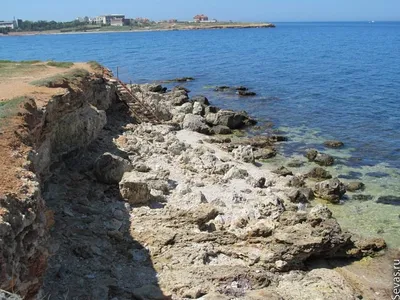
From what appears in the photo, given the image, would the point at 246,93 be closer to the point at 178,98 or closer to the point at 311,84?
the point at 178,98

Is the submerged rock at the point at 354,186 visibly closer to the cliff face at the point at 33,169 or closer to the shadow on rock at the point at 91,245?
the shadow on rock at the point at 91,245

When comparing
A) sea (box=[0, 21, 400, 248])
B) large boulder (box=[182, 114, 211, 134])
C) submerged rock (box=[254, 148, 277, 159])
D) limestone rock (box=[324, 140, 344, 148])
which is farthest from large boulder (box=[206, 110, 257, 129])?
limestone rock (box=[324, 140, 344, 148])

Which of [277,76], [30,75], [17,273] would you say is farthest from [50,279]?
[277,76]

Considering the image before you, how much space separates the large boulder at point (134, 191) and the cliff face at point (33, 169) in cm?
375

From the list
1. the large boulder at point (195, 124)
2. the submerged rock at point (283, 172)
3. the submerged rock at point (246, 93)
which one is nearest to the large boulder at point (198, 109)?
the large boulder at point (195, 124)

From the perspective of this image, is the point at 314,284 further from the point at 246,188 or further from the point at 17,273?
the point at 17,273

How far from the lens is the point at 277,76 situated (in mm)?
74125

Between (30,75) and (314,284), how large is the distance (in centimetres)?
2303

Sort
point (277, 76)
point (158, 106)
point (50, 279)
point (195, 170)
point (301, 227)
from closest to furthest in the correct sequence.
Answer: point (50, 279) → point (301, 227) → point (195, 170) → point (158, 106) → point (277, 76)

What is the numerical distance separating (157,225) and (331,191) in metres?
11.4

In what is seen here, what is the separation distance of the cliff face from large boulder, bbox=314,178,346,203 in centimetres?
1487

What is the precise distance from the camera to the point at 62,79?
27062 mm

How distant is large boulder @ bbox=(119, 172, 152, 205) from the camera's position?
22484 millimetres

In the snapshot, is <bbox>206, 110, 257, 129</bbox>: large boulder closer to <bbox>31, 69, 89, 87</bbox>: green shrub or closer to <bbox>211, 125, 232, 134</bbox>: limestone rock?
<bbox>211, 125, 232, 134</bbox>: limestone rock
